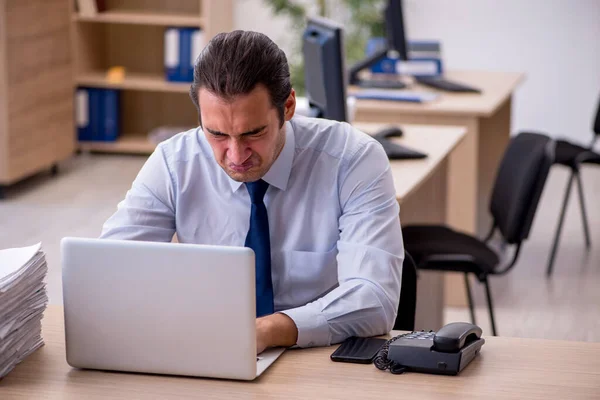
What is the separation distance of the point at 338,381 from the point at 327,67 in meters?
1.59

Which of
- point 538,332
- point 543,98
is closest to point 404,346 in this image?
point 538,332

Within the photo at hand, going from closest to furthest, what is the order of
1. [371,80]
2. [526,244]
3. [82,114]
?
[371,80]
[526,244]
[82,114]

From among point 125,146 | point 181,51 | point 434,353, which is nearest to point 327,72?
point 434,353

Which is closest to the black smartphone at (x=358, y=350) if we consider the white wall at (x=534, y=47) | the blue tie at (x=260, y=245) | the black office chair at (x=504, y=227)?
the blue tie at (x=260, y=245)

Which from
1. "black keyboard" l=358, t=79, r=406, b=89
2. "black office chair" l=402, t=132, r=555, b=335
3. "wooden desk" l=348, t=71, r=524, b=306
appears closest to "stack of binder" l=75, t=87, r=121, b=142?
"black keyboard" l=358, t=79, r=406, b=89

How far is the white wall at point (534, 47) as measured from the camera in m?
6.54

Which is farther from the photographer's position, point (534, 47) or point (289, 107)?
point (534, 47)

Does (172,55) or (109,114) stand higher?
(172,55)

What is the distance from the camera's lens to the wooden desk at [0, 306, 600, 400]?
1479mm

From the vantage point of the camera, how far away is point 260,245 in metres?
1.94

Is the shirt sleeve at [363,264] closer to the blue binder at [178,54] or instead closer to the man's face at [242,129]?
the man's face at [242,129]

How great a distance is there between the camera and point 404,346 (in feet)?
5.13

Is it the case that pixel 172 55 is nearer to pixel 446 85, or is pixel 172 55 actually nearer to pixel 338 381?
pixel 446 85

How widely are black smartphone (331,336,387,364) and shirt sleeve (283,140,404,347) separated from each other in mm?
32
